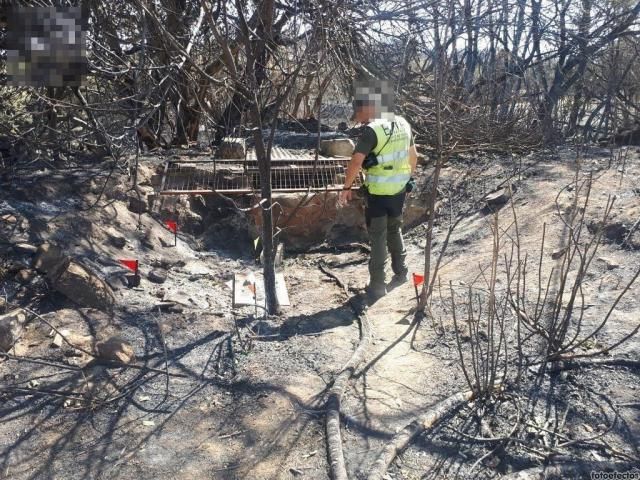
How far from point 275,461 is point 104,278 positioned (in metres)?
2.34

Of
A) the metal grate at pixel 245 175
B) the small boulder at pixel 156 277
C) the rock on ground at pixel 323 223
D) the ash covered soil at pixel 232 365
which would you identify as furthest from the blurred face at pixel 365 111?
the rock on ground at pixel 323 223

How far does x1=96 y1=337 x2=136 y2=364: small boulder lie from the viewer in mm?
3592

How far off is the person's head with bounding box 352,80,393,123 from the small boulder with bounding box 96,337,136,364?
2.51 m

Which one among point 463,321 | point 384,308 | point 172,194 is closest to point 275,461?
point 463,321

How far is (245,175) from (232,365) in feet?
11.6

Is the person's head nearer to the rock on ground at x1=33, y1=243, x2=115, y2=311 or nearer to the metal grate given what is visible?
the metal grate

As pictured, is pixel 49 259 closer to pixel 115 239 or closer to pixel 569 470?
pixel 115 239

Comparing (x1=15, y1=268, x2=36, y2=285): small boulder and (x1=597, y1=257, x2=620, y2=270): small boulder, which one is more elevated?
(x1=15, y1=268, x2=36, y2=285): small boulder

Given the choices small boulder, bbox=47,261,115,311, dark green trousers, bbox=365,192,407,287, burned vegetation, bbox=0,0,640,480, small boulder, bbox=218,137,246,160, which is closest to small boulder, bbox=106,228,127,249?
burned vegetation, bbox=0,0,640,480

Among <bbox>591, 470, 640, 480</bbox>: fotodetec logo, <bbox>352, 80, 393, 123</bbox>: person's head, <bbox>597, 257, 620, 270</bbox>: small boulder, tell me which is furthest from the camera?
<bbox>352, 80, 393, 123</bbox>: person's head

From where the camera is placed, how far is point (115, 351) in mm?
3605

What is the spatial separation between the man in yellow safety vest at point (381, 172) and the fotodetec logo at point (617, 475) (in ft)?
9.19

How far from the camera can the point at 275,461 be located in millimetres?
2869

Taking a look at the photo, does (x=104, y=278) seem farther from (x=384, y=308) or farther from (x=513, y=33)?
(x=513, y=33)
